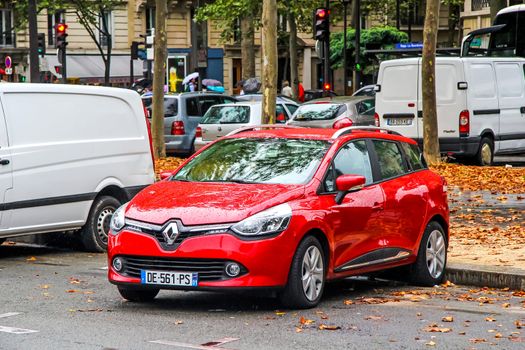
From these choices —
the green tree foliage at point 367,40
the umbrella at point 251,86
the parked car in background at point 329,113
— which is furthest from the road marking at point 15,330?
the green tree foliage at point 367,40

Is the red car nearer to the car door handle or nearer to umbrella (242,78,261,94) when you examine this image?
the car door handle

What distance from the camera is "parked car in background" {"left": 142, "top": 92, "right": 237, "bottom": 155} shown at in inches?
1314

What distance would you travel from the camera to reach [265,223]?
10.2m

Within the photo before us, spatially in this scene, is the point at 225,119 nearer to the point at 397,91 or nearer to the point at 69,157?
the point at 397,91

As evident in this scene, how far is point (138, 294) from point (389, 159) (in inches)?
110

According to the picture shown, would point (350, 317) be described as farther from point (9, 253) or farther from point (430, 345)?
point (9, 253)

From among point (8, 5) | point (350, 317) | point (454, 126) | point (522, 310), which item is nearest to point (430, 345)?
point (350, 317)

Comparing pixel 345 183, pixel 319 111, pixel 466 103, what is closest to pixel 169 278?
pixel 345 183

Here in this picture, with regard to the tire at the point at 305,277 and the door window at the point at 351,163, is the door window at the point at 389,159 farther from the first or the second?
the tire at the point at 305,277

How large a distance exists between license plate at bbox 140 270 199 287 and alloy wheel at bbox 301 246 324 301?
0.89 meters

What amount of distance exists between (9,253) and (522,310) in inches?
267

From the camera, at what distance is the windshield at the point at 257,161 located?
440 inches

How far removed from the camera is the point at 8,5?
66.8 m

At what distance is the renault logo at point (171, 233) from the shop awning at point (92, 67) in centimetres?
5818
